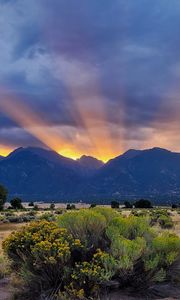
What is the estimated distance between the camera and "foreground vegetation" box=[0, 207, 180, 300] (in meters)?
10.4

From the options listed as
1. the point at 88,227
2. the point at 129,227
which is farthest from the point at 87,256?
the point at 129,227

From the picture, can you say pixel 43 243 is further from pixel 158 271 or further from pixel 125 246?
pixel 158 271

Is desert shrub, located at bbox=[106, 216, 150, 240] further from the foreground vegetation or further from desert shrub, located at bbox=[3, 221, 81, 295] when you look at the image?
desert shrub, located at bbox=[3, 221, 81, 295]

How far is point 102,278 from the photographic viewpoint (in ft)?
33.4

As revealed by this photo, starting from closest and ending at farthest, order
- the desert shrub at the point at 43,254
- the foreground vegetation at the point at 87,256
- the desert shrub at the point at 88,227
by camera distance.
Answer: the foreground vegetation at the point at 87,256
the desert shrub at the point at 43,254
the desert shrub at the point at 88,227

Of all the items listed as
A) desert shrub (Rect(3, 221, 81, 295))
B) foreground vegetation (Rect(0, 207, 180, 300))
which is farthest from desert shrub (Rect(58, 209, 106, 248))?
desert shrub (Rect(3, 221, 81, 295))

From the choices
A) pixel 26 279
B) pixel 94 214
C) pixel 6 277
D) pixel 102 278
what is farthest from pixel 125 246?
pixel 6 277

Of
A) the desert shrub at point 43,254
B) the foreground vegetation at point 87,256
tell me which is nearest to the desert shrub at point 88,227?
the foreground vegetation at point 87,256

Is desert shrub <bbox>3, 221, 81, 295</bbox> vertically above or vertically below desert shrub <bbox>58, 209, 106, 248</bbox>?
below

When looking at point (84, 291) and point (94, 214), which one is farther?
point (94, 214)

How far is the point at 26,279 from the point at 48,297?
2.87 feet

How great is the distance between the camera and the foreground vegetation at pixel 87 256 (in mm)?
10359

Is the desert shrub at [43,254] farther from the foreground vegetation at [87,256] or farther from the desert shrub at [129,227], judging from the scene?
the desert shrub at [129,227]

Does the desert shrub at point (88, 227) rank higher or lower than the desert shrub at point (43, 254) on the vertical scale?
higher
